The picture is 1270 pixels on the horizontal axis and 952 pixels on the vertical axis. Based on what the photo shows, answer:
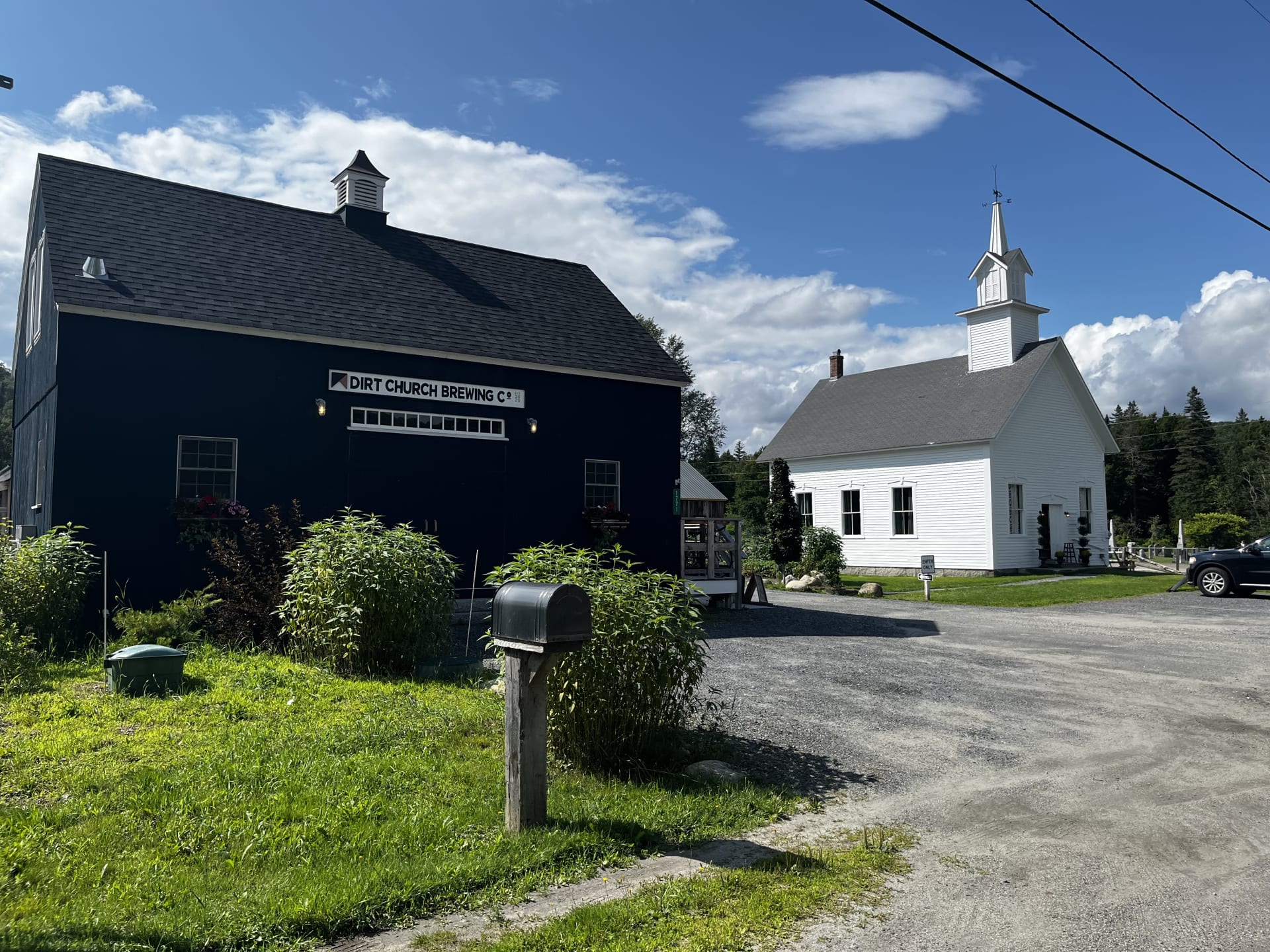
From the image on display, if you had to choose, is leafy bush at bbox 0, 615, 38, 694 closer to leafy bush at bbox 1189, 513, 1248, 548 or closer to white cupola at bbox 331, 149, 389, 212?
white cupola at bbox 331, 149, 389, 212

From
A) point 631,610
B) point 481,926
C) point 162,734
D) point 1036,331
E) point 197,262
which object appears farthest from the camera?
point 1036,331

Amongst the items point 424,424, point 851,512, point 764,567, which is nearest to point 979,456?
point 851,512

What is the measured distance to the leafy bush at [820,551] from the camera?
2677 cm

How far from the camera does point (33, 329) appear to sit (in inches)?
647

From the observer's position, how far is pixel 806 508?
114 ft

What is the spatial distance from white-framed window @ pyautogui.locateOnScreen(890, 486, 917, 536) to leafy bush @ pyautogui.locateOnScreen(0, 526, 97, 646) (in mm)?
25704

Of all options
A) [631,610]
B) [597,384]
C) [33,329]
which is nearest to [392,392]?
[597,384]

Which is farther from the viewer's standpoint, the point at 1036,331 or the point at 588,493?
the point at 1036,331

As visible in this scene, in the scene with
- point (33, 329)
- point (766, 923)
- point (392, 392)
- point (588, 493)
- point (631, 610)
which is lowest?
point (766, 923)

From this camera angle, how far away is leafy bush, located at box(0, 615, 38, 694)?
803 cm

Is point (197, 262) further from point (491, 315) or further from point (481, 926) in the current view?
point (481, 926)

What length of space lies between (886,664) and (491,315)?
9.68 m

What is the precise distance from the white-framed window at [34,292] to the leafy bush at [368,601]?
9.45 metres

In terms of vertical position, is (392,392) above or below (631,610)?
above
